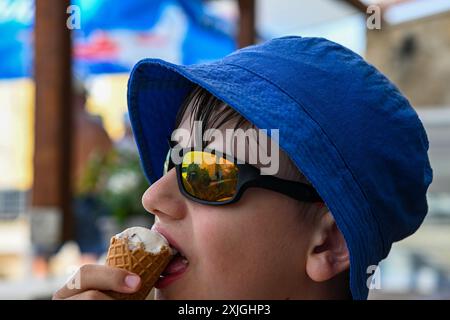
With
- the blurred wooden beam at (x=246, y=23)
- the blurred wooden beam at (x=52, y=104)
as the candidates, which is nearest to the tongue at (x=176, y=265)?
the blurred wooden beam at (x=52, y=104)

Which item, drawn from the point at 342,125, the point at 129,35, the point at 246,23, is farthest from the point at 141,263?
the point at 129,35

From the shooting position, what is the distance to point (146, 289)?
3.75 feet

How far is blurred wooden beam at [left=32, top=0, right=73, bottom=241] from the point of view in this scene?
119 inches

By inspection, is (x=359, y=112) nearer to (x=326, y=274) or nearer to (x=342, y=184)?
(x=342, y=184)

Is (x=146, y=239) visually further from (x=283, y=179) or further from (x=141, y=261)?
(x=283, y=179)

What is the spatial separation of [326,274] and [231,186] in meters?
0.28

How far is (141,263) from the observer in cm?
114

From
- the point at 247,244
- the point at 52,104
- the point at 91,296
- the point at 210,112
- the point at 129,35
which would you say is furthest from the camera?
the point at 129,35

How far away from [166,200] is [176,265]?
132 mm

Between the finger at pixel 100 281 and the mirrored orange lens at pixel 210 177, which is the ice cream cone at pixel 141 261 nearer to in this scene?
the finger at pixel 100 281

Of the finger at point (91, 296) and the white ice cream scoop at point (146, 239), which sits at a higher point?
the white ice cream scoop at point (146, 239)

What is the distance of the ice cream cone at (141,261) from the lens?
3.65 ft

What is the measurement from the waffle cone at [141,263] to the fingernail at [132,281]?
0.02 meters
